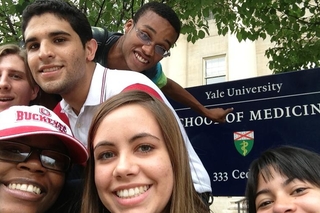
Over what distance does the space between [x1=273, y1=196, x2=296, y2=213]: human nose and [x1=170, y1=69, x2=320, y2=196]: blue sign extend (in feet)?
5.06

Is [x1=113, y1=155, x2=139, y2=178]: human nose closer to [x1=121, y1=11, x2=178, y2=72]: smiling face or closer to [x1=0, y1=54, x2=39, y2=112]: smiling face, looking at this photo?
[x1=0, y1=54, x2=39, y2=112]: smiling face

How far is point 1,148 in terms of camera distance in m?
1.67

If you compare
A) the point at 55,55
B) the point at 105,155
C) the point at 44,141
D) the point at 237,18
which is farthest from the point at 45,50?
the point at 237,18

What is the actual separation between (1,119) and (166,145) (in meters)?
0.80

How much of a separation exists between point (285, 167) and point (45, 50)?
1629mm

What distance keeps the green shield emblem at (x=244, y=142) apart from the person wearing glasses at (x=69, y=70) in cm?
138

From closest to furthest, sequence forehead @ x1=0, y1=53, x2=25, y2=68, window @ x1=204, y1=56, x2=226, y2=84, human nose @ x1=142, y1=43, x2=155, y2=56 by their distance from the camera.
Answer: forehead @ x1=0, y1=53, x2=25, y2=68, human nose @ x1=142, y1=43, x2=155, y2=56, window @ x1=204, y1=56, x2=226, y2=84

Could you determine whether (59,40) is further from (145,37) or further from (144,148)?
(144,148)

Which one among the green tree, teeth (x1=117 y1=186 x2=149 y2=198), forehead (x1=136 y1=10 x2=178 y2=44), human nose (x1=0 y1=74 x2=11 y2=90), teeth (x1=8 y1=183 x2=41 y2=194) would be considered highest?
the green tree

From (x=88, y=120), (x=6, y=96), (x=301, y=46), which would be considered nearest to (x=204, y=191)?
(x=88, y=120)

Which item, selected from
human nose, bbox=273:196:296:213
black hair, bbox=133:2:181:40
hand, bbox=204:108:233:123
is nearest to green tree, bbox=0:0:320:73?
black hair, bbox=133:2:181:40

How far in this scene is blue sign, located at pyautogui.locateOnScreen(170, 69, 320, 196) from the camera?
3.39 metres

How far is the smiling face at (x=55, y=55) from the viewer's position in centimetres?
227

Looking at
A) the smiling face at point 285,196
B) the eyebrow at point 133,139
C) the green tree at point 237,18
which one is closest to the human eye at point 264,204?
the smiling face at point 285,196
